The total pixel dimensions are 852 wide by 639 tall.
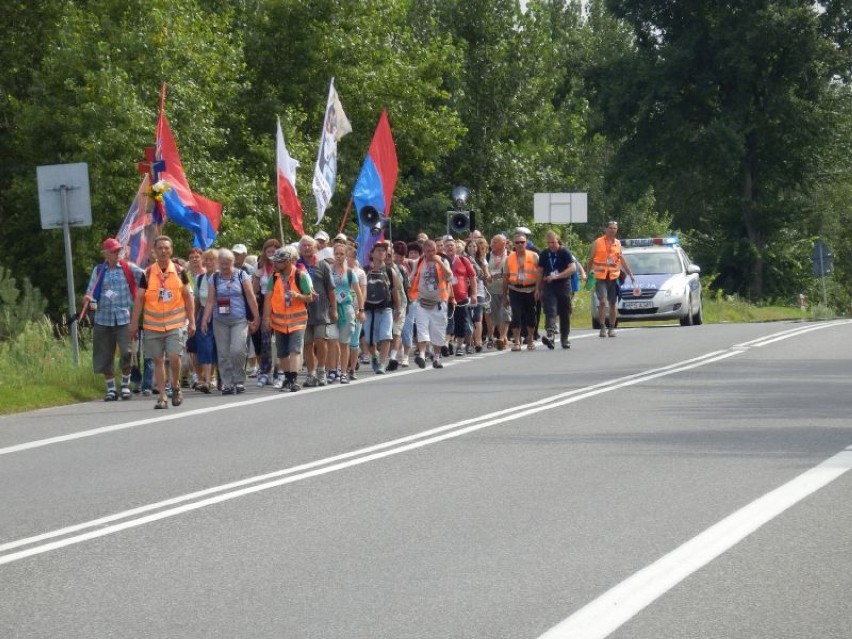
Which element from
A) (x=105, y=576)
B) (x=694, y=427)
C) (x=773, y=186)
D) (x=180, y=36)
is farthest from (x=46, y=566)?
(x=773, y=186)

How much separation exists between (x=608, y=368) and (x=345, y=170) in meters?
35.8

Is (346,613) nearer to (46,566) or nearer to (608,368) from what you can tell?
(46,566)

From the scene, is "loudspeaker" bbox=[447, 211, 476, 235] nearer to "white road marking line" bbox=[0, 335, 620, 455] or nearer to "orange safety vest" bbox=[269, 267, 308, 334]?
"white road marking line" bbox=[0, 335, 620, 455]

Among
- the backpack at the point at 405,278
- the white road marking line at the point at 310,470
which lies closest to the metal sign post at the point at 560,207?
the backpack at the point at 405,278

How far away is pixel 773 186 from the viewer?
199 ft

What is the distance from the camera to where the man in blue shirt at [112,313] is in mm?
18875

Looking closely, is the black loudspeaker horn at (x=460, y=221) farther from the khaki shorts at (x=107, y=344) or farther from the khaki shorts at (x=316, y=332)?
the khaki shorts at (x=107, y=344)

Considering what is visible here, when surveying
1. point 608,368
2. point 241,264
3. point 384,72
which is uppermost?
point 384,72

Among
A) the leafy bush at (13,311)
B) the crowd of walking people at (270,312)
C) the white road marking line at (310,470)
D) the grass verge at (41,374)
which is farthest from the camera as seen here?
the leafy bush at (13,311)

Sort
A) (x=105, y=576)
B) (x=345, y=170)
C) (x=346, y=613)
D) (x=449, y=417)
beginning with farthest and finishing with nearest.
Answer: (x=345, y=170), (x=449, y=417), (x=105, y=576), (x=346, y=613)

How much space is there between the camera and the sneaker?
2028 centimetres

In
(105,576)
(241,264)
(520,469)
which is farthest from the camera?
(241,264)

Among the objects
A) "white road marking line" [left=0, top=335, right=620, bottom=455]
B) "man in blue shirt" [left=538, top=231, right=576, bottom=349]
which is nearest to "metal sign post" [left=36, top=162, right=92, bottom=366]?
"white road marking line" [left=0, top=335, right=620, bottom=455]

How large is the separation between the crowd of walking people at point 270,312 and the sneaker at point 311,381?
3 cm
